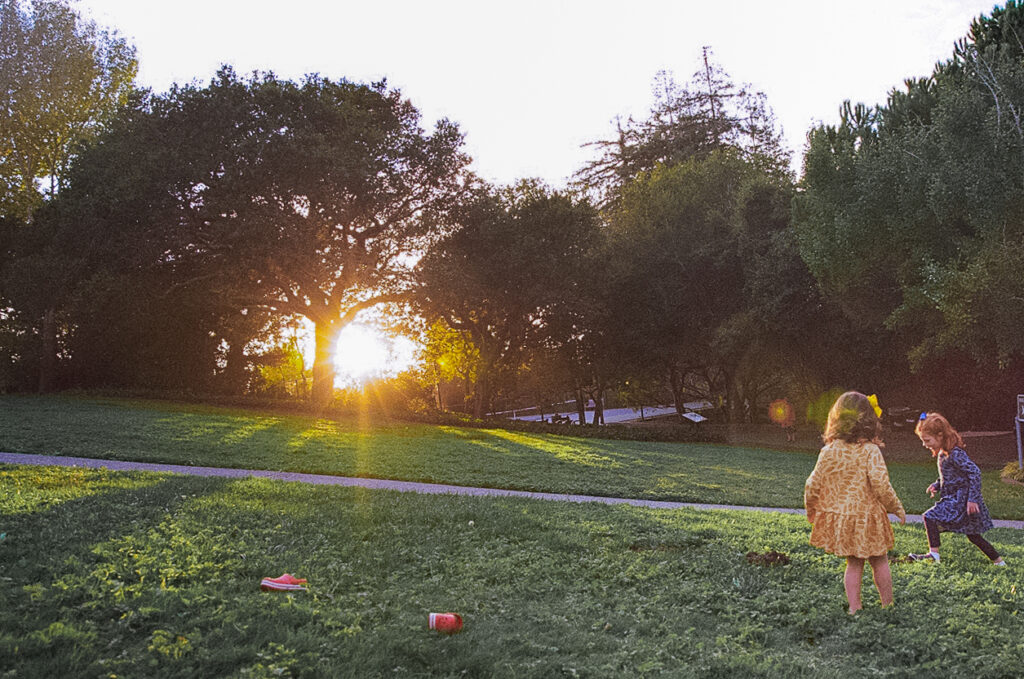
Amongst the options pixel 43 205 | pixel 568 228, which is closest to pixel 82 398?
pixel 43 205

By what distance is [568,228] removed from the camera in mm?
24172

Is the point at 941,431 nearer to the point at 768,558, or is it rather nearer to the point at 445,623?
the point at 768,558

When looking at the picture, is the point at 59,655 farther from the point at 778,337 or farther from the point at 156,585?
the point at 778,337

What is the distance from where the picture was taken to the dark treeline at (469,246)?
623 inches

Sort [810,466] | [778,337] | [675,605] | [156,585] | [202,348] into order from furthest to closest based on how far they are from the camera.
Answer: [202,348], [778,337], [810,466], [675,605], [156,585]

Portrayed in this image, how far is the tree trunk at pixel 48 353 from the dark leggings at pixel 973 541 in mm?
24724

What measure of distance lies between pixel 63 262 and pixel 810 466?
20.3m

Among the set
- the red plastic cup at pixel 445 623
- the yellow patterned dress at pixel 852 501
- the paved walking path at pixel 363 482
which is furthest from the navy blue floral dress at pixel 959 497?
the red plastic cup at pixel 445 623

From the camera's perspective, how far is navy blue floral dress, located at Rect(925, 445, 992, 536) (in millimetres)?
6578

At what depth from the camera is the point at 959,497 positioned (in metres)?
6.66

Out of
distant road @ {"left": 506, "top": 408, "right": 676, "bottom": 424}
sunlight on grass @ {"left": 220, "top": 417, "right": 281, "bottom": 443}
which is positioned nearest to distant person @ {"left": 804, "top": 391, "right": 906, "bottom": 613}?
sunlight on grass @ {"left": 220, "top": 417, "right": 281, "bottom": 443}

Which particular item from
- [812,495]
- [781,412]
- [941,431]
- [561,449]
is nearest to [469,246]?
[561,449]

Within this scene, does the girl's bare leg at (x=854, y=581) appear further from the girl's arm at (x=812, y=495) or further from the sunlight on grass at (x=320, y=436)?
the sunlight on grass at (x=320, y=436)

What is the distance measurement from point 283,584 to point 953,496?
5689mm
